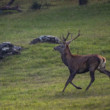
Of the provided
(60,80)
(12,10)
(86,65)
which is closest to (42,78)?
(60,80)

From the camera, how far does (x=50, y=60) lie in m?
22.8

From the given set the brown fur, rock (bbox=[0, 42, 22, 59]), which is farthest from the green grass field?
the brown fur

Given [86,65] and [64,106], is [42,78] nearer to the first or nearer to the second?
[86,65]

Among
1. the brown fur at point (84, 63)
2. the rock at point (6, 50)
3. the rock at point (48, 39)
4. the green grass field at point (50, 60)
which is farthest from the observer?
→ the rock at point (48, 39)

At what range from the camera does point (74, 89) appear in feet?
48.5

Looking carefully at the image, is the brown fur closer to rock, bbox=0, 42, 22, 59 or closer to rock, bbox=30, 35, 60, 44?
rock, bbox=0, 42, 22, 59

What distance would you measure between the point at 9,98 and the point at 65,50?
9.85ft

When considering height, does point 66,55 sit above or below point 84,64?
below

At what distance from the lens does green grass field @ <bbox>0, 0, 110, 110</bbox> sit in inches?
500

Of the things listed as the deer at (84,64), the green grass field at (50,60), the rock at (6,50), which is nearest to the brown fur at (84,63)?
the deer at (84,64)

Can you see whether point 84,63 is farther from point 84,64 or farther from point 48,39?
point 48,39

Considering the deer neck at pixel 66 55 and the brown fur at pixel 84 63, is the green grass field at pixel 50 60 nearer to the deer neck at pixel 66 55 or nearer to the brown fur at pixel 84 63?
the brown fur at pixel 84 63

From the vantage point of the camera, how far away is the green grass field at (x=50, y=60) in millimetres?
12711

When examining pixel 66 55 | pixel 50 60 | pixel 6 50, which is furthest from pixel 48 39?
pixel 66 55
